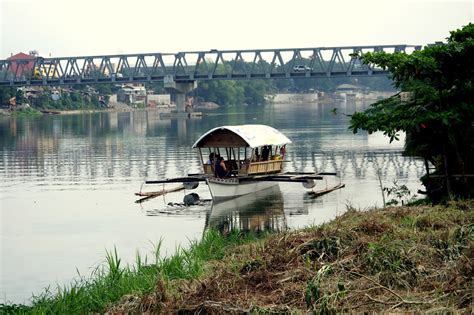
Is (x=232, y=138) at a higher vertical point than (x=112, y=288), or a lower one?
higher

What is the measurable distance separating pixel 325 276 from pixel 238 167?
24589 mm

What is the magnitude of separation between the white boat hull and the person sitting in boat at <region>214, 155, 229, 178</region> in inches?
21.8

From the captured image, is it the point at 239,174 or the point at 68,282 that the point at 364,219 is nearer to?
the point at 68,282

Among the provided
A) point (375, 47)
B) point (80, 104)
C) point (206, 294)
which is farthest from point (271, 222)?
point (80, 104)

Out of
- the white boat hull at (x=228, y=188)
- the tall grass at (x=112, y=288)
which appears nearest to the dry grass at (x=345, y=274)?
the tall grass at (x=112, y=288)

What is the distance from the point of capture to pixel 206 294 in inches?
582

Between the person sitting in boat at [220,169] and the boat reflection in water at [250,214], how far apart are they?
3.82 feet

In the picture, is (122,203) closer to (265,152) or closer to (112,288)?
(265,152)

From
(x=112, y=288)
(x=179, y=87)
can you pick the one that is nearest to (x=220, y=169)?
(x=112, y=288)

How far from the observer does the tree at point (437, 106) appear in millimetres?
23156

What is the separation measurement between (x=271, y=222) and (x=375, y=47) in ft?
382

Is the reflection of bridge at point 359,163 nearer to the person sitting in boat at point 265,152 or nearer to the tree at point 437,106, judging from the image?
the person sitting in boat at point 265,152

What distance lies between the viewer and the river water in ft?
85.0

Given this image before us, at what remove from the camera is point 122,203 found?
37281 mm
